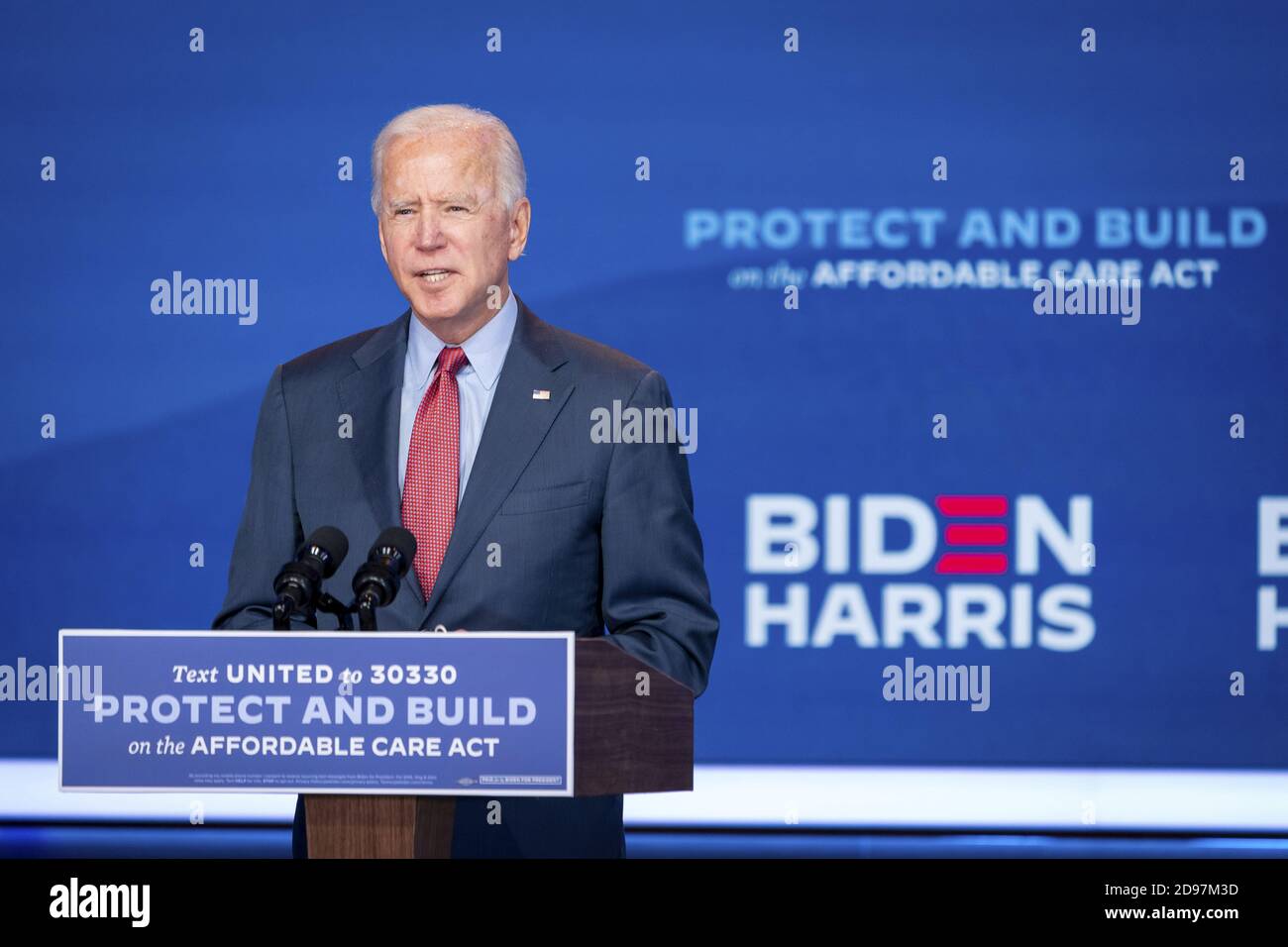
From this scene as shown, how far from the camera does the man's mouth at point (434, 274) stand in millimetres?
2736

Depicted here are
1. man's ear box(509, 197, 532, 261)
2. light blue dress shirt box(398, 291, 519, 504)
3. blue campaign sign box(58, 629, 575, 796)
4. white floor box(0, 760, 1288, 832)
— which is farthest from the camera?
white floor box(0, 760, 1288, 832)

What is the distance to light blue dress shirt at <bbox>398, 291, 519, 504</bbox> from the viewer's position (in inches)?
107

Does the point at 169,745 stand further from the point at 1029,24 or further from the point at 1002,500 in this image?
the point at 1029,24

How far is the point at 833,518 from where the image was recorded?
463 cm

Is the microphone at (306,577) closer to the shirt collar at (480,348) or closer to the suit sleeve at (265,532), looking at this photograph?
the suit sleeve at (265,532)

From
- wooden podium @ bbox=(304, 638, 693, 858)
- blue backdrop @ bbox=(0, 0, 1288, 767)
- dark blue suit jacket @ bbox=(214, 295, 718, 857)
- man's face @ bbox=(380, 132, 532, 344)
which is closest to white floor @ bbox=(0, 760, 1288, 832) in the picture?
blue backdrop @ bbox=(0, 0, 1288, 767)

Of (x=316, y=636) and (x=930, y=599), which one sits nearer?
(x=316, y=636)

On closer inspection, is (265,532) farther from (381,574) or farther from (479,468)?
(381,574)

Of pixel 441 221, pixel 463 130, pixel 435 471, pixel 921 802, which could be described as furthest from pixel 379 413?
pixel 921 802

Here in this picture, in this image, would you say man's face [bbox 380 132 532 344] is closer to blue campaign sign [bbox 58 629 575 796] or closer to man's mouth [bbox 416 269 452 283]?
man's mouth [bbox 416 269 452 283]

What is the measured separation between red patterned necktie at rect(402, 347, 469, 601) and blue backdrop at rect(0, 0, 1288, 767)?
1964 millimetres
